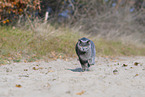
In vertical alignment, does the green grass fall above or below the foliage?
below

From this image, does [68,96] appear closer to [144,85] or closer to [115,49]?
[144,85]

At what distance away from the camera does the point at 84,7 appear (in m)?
14.2

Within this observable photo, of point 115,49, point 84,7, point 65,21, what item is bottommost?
point 115,49

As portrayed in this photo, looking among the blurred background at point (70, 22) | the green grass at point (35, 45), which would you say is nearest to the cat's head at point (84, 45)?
the green grass at point (35, 45)

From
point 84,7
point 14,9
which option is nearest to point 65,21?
point 84,7

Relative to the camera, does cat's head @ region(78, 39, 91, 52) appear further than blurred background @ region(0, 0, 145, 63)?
No

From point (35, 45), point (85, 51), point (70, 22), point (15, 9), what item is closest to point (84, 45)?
point (85, 51)

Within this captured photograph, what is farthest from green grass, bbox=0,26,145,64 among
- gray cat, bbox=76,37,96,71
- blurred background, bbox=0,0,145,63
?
gray cat, bbox=76,37,96,71

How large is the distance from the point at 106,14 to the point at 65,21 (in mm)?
3433

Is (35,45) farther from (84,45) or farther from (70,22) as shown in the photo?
(70,22)

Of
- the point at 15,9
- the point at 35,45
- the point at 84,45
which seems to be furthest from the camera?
the point at 15,9

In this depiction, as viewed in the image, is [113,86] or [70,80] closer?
[113,86]

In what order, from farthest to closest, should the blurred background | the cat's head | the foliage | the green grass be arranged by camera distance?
the blurred background
the foliage
the green grass
the cat's head

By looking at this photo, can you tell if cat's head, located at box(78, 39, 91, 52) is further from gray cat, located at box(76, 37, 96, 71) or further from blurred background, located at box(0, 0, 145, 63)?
blurred background, located at box(0, 0, 145, 63)
